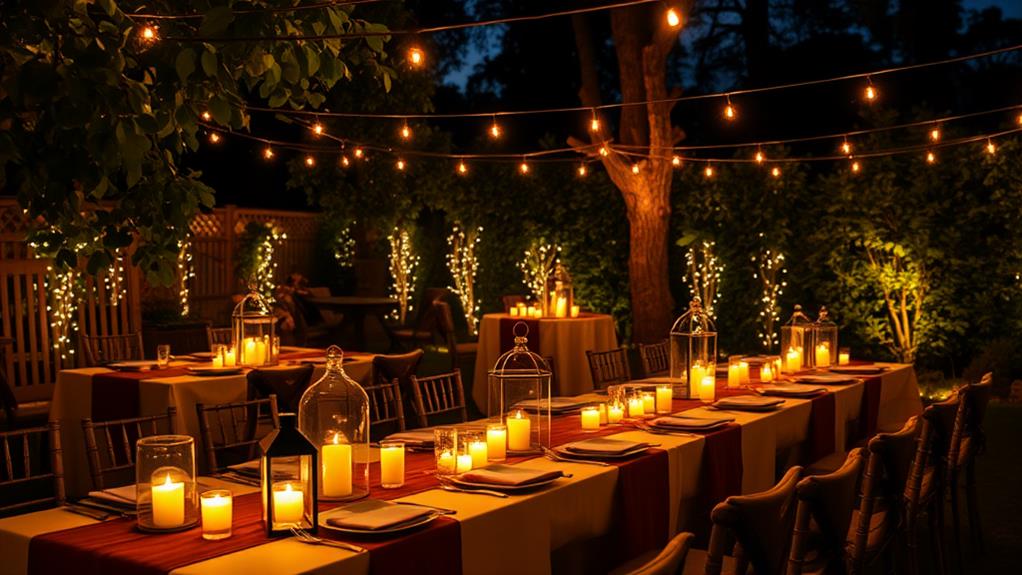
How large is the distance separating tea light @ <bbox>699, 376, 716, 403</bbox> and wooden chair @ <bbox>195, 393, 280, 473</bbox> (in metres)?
1.87

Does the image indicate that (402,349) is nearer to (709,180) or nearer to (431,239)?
(431,239)

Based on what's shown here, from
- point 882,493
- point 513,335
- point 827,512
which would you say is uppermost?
point 513,335

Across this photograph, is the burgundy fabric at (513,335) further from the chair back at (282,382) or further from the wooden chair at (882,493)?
the wooden chair at (882,493)

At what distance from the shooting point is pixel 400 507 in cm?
270

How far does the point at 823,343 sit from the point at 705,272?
17.8ft

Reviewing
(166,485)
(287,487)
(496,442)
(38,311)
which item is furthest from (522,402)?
(38,311)

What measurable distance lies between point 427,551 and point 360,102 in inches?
480

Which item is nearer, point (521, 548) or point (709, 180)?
point (521, 548)

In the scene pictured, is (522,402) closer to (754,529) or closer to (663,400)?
(663,400)

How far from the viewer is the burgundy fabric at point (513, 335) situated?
887cm

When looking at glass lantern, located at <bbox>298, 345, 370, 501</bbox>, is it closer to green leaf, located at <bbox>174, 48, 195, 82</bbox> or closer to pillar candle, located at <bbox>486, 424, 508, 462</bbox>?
pillar candle, located at <bbox>486, 424, 508, 462</bbox>

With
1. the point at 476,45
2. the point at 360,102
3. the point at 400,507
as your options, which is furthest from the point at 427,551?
the point at 476,45

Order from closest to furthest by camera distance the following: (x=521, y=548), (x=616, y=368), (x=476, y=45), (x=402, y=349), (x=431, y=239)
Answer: (x=521, y=548), (x=616, y=368), (x=402, y=349), (x=431, y=239), (x=476, y=45)

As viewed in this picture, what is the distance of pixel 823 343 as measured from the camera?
596 centimetres
